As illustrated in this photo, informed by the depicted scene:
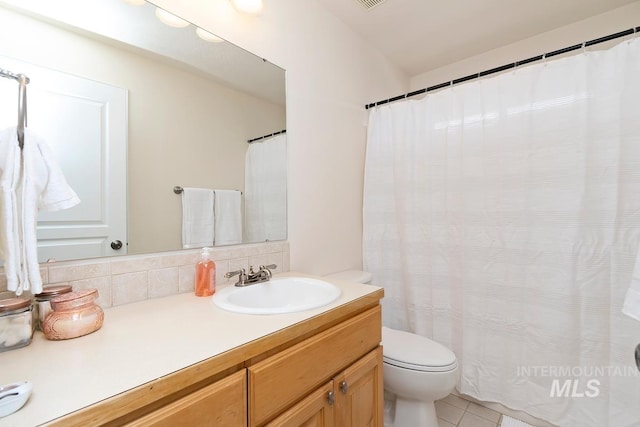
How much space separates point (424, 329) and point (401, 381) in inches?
22.3

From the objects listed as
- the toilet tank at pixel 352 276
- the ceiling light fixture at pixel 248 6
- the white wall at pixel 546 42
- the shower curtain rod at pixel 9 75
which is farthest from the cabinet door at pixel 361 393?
the white wall at pixel 546 42

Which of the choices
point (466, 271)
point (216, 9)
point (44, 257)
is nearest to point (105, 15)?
point (216, 9)

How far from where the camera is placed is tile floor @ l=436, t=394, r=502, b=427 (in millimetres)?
1528

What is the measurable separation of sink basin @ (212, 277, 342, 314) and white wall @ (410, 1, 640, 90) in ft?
7.56

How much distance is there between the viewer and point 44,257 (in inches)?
32.4

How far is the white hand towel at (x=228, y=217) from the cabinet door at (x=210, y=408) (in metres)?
0.71

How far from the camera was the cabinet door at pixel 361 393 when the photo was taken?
915 mm

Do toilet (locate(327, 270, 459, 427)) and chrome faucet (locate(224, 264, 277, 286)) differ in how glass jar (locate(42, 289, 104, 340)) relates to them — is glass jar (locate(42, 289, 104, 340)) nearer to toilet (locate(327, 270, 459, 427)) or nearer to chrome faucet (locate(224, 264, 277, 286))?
chrome faucet (locate(224, 264, 277, 286))

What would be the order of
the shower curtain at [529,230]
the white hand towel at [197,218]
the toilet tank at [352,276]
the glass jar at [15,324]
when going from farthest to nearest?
the toilet tank at [352,276]
the shower curtain at [529,230]
the white hand towel at [197,218]
the glass jar at [15,324]

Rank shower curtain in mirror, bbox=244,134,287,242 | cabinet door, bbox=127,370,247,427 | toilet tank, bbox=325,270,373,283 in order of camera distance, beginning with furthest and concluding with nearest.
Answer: toilet tank, bbox=325,270,373,283, shower curtain in mirror, bbox=244,134,287,242, cabinet door, bbox=127,370,247,427

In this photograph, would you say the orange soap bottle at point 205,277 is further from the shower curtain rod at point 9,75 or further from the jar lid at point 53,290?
the shower curtain rod at point 9,75

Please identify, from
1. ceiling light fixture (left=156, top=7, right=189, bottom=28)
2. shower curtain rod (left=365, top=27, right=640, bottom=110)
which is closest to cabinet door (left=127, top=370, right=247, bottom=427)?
ceiling light fixture (left=156, top=7, right=189, bottom=28)

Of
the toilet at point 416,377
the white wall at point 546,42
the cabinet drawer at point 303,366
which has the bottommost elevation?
the toilet at point 416,377

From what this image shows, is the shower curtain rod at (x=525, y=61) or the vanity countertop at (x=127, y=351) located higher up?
the shower curtain rod at (x=525, y=61)
